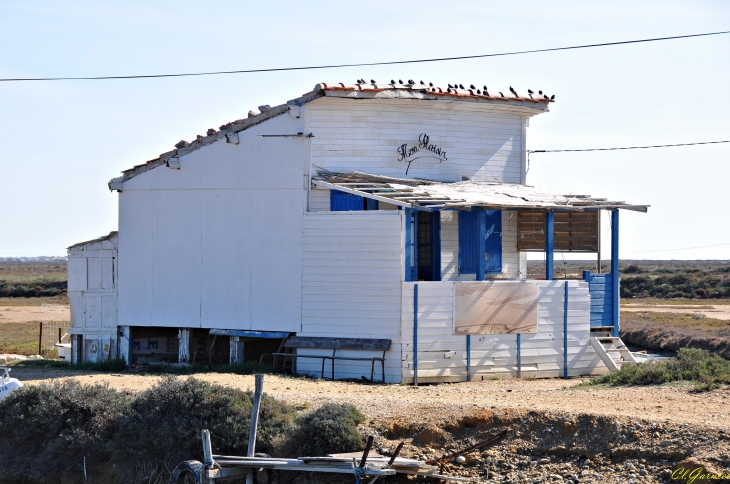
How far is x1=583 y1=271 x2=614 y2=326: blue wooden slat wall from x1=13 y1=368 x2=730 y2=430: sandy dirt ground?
83.9 inches

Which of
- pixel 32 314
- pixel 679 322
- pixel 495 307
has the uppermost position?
pixel 495 307

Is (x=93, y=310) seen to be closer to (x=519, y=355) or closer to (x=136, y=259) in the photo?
(x=136, y=259)

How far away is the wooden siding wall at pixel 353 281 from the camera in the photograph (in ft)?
67.1

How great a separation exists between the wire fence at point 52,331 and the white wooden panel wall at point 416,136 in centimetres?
888

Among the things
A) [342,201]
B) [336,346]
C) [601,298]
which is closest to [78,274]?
[342,201]

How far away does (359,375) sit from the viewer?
20.7 m

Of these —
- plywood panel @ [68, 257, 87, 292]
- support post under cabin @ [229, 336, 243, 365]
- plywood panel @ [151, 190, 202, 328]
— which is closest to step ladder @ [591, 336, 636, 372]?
support post under cabin @ [229, 336, 243, 365]

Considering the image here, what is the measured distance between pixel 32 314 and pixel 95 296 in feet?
110

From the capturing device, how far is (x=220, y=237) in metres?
22.3

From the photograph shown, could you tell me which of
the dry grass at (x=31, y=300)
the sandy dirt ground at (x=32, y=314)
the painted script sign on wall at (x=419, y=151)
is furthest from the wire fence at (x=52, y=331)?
the dry grass at (x=31, y=300)

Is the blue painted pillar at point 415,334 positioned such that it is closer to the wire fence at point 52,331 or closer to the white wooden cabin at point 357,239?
the white wooden cabin at point 357,239

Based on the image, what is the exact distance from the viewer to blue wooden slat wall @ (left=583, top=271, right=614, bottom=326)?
22.7 m

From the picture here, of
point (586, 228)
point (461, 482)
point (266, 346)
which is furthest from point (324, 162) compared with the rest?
point (461, 482)

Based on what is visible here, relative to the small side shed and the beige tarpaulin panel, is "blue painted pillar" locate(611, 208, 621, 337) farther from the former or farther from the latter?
the small side shed
